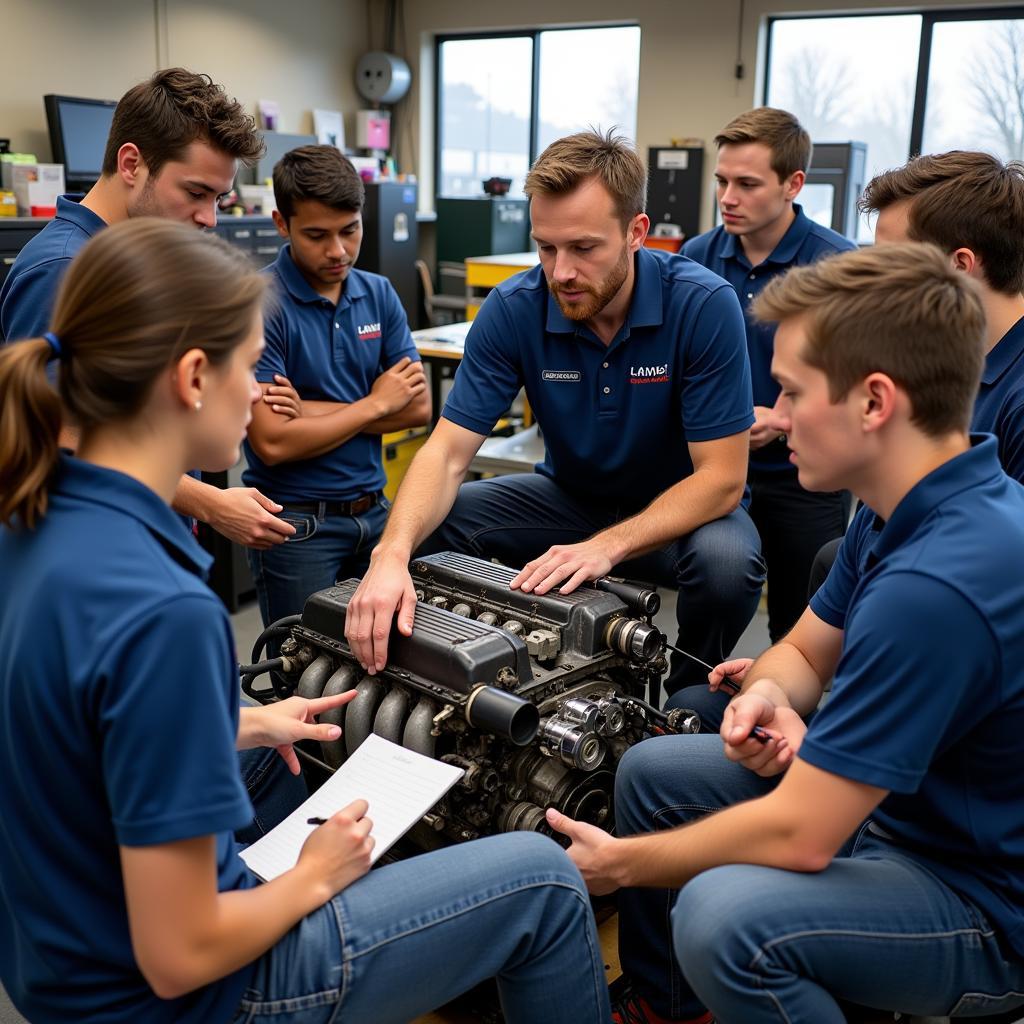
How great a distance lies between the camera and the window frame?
6719 mm

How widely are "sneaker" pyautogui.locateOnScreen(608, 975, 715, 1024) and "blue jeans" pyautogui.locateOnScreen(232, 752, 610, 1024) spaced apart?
31 cm

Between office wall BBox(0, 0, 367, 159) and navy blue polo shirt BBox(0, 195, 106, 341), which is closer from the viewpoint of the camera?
navy blue polo shirt BBox(0, 195, 106, 341)

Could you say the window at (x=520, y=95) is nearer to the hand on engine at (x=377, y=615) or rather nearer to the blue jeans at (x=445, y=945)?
the hand on engine at (x=377, y=615)

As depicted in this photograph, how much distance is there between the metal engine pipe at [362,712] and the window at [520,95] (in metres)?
7.03

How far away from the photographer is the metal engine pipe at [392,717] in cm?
172

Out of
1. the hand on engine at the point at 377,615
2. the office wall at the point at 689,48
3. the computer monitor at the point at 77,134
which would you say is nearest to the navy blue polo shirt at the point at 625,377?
the hand on engine at the point at 377,615

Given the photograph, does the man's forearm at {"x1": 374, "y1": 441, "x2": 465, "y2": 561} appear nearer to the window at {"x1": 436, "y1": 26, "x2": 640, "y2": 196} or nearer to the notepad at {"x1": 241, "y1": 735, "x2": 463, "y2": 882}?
the notepad at {"x1": 241, "y1": 735, "x2": 463, "y2": 882}

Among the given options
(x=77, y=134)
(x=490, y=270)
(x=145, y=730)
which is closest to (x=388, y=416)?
(x=145, y=730)

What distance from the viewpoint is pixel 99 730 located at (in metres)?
0.96

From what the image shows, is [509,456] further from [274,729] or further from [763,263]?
[274,729]

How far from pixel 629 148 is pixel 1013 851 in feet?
5.69

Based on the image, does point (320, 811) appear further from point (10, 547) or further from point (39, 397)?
point (39, 397)

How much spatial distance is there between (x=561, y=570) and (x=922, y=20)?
6626mm

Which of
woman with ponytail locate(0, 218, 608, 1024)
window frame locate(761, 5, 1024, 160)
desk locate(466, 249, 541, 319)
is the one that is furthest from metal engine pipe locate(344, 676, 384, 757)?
window frame locate(761, 5, 1024, 160)
